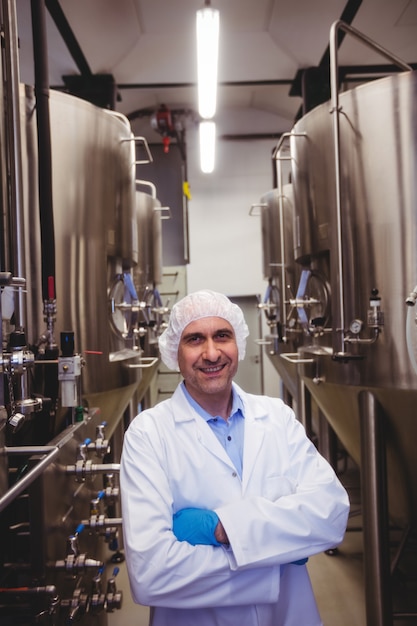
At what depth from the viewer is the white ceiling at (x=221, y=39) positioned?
365cm

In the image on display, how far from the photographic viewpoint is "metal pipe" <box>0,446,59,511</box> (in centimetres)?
94

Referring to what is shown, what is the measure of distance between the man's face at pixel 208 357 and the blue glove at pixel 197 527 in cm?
33

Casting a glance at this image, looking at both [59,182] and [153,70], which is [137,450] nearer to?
[59,182]

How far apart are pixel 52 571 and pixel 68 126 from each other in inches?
64.3

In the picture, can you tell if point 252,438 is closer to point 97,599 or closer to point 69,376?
point 69,376

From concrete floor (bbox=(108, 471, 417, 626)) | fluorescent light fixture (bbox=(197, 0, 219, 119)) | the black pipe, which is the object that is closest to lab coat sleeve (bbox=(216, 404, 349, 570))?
the black pipe

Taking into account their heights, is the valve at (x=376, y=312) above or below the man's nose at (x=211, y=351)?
above

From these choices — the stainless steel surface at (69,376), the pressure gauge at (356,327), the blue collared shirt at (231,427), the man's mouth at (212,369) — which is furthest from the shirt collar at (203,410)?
the pressure gauge at (356,327)

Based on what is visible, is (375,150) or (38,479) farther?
(375,150)

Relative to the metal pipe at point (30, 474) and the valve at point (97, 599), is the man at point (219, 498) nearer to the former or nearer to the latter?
the metal pipe at point (30, 474)

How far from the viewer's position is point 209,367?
1.41 meters

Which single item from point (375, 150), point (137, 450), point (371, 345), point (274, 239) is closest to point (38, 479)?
point (137, 450)

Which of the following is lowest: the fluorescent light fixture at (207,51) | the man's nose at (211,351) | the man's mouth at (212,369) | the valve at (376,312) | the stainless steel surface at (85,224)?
the man's mouth at (212,369)

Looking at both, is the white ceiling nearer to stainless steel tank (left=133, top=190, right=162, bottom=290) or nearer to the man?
stainless steel tank (left=133, top=190, right=162, bottom=290)
